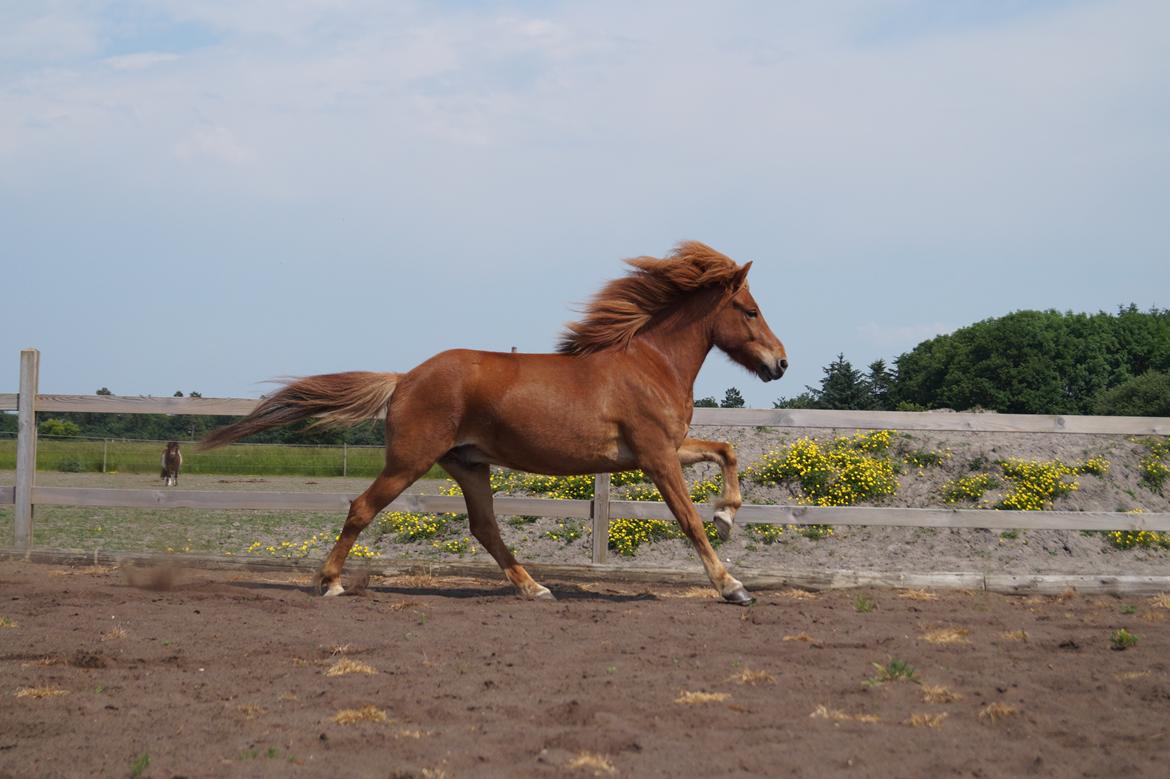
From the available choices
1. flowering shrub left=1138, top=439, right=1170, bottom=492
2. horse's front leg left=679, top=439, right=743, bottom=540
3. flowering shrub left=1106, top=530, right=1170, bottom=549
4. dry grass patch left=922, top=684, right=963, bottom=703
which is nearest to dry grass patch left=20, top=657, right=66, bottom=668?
dry grass patch left=922, top=684, right=963, bottom=703

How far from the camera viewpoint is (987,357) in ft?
84.7

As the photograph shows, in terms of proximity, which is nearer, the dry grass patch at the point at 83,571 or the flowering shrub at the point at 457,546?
the dry grass patch at the point at 83,571

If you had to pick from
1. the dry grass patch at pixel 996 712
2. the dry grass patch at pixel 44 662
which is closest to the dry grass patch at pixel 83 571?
the dry grass patch at pixel 44 662

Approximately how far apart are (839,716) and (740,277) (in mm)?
4198

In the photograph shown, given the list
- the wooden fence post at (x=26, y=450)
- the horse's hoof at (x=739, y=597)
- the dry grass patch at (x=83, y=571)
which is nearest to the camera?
the horse's hoof at (x=739, y=597)

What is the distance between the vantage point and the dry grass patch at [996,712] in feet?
12.8

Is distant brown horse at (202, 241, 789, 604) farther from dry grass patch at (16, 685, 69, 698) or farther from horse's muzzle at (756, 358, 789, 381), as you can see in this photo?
dry grass patch at (16, 685, 69, 698)

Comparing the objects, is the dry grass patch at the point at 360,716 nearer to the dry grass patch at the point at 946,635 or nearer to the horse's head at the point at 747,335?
the dry grass patch at the point at 946,635

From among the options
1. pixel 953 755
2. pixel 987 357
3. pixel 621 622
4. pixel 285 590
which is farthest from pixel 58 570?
pixel 987 357

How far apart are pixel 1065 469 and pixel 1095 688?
7.86 metres

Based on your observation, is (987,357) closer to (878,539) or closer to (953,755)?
(878,539)

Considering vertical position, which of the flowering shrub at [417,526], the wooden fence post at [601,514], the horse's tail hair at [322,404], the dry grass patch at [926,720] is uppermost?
the horse's tail hair at [322,404]

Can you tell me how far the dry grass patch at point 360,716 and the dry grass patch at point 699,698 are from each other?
110cm

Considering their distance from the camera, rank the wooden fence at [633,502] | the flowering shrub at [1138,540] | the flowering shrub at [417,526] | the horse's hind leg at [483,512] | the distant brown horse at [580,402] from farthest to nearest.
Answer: the flowering shrub at [417,526]
the flowering shrub at [1138,540]
the wooden fence at [633,502]
the horse's hind leg at [483,512]
the distant brown horse at [580,402]
